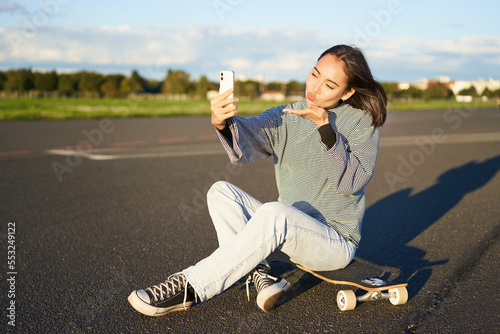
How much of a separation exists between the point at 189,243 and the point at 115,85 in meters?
105

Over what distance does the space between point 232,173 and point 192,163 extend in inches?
44.9

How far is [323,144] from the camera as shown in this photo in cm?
263

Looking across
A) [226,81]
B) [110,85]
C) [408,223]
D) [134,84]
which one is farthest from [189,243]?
[110,85]

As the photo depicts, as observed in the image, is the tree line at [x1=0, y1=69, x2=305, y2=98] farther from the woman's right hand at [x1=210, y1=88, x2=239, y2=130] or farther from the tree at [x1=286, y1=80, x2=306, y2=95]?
the woman's right hand at [x1=210, y1=88, x2=239, y2=130]

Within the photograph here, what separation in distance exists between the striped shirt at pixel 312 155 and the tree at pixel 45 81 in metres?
109

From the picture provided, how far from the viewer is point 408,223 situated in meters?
5.05

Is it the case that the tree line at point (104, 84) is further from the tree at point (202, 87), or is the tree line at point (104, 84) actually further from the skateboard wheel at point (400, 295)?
the skateboard wheel at point (400, 295)

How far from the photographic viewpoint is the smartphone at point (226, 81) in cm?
253

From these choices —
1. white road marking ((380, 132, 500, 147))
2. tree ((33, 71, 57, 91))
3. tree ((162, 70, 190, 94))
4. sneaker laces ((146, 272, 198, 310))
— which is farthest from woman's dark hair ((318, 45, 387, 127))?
tree ((33, 71, 57, 91))

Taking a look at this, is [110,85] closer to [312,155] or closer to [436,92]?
[436,92]

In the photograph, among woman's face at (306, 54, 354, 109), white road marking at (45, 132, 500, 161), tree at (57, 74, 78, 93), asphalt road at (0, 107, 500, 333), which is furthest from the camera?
tree at (57, 74, 78, 93)

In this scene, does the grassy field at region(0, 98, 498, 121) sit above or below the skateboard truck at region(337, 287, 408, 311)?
below

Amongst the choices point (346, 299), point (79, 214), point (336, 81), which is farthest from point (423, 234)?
point (79, 214)

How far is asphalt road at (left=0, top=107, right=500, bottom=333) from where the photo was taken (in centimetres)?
281
